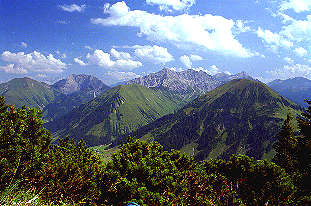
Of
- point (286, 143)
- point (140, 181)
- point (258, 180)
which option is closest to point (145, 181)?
point (140, 181)

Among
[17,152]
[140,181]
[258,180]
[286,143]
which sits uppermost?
[17,152]

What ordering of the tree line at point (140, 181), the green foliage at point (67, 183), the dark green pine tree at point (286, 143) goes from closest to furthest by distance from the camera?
the tree line at point (140, 181)
the green foliage at point (67, 183)
the dark green pine tree at point (286, 143)

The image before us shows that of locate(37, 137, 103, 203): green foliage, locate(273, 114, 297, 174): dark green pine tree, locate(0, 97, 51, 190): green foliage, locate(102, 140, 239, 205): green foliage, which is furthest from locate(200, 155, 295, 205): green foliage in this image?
locate(273, 114, 297, 174): dark green pine tree

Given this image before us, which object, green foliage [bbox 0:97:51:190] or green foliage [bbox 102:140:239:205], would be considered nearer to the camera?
green foliage [bbox 102:140:239:205]

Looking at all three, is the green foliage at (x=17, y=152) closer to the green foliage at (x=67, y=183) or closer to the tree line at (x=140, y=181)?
the tree line at (x=140, y=181)

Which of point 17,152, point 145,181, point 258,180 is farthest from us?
point 258,180

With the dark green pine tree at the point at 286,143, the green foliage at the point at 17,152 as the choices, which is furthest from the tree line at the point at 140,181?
the dark green pine tree at the point at 286,143

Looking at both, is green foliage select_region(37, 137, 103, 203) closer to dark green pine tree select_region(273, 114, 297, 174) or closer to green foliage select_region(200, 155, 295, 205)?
green foliage select_region(200, 155, 295, 205)

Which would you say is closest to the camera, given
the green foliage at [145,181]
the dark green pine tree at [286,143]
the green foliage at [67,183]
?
the green foliage at [67,183]

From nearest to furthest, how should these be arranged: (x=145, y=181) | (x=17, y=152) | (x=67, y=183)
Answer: (x=67, y=183) → (x=145, y=181) → (x=17, y=152)

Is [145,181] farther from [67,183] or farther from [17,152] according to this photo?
[17,152]

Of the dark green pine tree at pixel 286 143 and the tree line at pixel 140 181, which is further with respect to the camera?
the dark green pine tree at pixel 286 143

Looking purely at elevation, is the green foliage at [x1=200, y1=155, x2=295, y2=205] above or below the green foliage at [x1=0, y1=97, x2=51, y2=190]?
below

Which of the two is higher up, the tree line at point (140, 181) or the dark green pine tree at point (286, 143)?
the tree line at point (140, 181)
